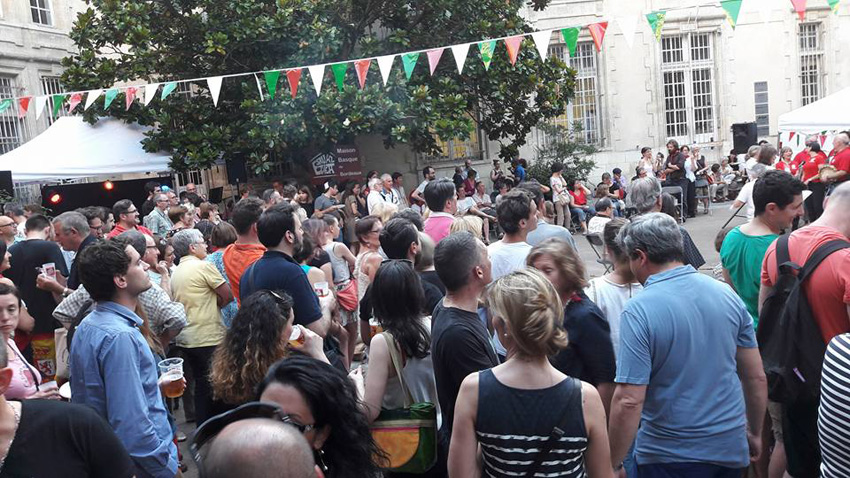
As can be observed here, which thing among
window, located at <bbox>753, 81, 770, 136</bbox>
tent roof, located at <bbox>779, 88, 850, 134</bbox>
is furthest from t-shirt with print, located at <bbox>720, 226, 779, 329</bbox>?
window, located at <bbox>753, 81, 770, 136</bbox>

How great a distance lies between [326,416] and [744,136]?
22747 mm

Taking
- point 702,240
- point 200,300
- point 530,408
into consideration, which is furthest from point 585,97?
point 530,408

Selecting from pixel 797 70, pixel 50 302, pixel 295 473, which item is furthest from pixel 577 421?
pixel 797 70

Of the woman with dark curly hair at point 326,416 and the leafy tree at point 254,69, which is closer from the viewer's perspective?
the woman with dark curly hair at point 326,416

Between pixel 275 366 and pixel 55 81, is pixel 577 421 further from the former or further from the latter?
pixel 55 81

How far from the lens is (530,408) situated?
261 centimetres

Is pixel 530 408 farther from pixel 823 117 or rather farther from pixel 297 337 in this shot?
pixel 823 117

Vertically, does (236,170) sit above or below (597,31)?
A: below

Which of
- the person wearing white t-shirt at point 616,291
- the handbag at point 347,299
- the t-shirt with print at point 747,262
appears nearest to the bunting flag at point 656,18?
the handbag at point 347,299

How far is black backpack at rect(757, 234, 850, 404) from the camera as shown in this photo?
3611mm

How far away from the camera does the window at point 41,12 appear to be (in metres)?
18.1

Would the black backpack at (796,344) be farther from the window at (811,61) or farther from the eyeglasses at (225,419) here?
the window at (811,61)

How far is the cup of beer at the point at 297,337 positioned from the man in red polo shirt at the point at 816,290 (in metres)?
2.34

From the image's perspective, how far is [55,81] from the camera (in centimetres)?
1866
